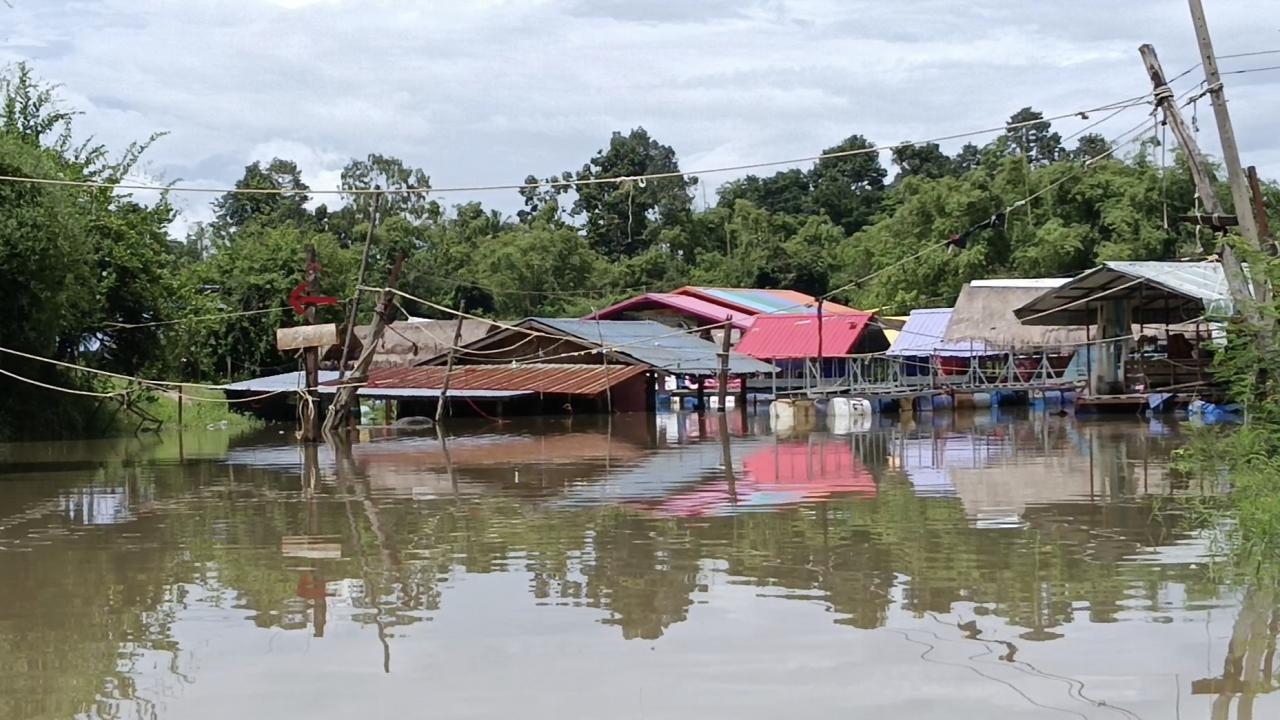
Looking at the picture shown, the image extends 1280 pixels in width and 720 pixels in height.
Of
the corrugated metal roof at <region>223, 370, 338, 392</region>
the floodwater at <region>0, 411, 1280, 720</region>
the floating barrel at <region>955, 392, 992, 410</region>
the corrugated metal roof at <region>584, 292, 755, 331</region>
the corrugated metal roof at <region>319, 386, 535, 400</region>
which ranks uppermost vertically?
the corrugated metal roof at <region>584, 292, 755, 331</region>

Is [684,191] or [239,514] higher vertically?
[684,191]

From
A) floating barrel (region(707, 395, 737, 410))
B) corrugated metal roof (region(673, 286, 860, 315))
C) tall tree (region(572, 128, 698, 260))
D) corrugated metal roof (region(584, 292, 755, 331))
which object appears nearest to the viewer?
floating barrel (region(707, 395, 737, 410))

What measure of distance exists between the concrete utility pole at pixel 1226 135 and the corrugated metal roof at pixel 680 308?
3171 centimetres

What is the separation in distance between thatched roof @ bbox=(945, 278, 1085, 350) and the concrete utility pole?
22746 mm

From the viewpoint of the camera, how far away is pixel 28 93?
2848cm

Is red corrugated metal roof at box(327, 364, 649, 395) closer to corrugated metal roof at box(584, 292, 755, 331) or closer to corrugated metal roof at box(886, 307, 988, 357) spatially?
corrugated metal roof at box(886, 307, 988, 357)

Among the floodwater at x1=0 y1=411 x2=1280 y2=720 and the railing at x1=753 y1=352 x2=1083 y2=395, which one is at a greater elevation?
the railing at x1=753 y1=352 x2=1083 y2=395

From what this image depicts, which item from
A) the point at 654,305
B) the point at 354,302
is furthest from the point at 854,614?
the point at 654,305

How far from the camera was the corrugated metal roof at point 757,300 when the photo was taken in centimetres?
4494

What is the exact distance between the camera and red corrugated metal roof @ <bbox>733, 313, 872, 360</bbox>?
125 ft

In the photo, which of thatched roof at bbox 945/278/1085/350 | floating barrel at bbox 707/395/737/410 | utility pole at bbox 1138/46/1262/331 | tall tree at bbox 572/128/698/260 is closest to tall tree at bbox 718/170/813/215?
tall tree at bbox 572/128/698/260

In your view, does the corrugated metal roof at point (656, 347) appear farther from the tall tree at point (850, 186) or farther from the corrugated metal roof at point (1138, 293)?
the tall tree at point (850, 186)

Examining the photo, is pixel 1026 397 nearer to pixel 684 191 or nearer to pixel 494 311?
pixel 494 311

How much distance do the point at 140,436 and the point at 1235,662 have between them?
83.3 ft
